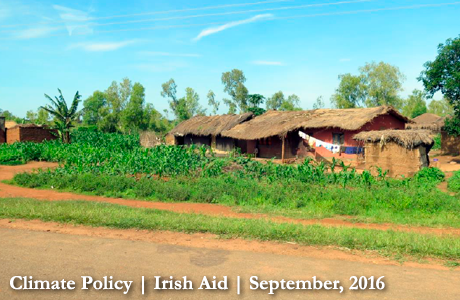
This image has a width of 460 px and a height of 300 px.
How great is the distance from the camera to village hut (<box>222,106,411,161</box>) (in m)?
20.7

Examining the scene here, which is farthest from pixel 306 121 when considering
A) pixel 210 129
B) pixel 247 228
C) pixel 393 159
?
pixel 247 228

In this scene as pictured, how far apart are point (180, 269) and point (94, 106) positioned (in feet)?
187

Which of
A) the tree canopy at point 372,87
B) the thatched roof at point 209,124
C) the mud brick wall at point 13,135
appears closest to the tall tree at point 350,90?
the tree canopy at point 372,87

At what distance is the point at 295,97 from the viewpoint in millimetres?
57250

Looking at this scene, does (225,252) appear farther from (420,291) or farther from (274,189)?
(274,189)

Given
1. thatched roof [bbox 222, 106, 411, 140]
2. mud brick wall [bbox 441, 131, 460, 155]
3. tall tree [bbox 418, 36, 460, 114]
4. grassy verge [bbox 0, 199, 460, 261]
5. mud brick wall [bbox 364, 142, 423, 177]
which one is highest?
tall tree [bbox 418, 36, 460, 114]

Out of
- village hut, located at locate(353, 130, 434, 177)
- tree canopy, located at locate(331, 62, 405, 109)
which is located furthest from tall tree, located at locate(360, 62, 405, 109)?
village hut, located at locate(353, 130, 434, 177)

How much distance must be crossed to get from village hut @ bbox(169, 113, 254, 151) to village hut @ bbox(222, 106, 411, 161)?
1.41m

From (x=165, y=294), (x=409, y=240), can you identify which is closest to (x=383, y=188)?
(x=409, y=240)

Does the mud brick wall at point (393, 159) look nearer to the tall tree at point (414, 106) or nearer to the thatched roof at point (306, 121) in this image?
the thatched roof at point (306, 121)

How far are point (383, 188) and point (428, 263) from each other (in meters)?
6.86

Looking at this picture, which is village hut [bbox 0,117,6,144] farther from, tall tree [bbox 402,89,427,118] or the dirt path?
tall tree [bbox 402,89,427,118]

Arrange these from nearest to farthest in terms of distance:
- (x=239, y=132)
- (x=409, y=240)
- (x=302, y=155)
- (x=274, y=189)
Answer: (x=409, y=240) → (x=274, y=189) → (x=302, y=155) → (x=239, y=132)

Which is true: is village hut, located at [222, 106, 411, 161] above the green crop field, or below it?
above
